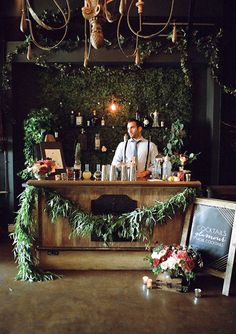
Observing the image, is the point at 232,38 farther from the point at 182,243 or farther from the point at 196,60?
the point at 182,243

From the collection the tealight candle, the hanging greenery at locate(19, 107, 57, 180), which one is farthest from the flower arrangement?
the tealight candle

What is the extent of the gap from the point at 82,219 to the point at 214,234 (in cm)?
156

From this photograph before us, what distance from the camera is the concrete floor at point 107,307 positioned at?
3443 millimetres

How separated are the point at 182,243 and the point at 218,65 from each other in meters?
3.67

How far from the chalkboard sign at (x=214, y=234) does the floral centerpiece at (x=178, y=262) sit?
15 cm

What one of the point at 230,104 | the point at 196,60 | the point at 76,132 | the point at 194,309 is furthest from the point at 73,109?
the point at 194,309

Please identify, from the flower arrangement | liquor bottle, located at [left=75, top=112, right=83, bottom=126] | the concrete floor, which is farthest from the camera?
liquor bottle, located at [left=75, top=112, right=83, bottom=126]

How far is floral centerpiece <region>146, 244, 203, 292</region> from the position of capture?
167 inches

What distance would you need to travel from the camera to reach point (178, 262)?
4.24 metres

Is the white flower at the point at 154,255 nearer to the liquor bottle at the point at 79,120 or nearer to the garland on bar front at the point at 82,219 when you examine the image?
the garland on bar front at the point at 82,219

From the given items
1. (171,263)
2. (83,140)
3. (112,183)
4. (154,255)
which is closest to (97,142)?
(83,140)

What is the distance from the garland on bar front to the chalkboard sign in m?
0.20

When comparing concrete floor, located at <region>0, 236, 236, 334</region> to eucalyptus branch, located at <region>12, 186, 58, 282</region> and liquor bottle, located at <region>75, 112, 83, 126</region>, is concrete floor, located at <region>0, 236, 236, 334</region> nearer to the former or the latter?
eucalyptus branch, located at <region>12, 186, 58, 282</region>

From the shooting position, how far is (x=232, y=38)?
7023 millimetres
